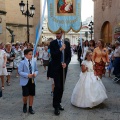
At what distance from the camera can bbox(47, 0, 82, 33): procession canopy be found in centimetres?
660

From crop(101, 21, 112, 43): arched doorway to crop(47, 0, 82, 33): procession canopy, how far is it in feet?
58.7

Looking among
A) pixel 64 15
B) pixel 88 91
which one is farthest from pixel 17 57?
pixel 88 91

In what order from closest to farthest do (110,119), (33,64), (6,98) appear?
(110,119), (33,64), (6,98)

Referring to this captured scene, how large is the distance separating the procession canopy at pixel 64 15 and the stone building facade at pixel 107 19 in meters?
13.9

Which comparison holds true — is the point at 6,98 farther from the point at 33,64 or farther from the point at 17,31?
the point at 17,31

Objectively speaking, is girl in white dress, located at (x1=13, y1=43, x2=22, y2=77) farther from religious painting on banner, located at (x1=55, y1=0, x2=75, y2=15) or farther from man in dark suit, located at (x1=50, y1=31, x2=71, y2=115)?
man in dark suit, located at (x1=50, y1=31, x2=71, y2=115)

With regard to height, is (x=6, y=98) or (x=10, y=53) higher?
(x=10, y=53)

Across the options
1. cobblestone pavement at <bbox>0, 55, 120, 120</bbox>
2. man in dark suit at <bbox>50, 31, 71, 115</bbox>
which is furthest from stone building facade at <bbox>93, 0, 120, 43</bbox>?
man in dark suit at <bbox>50, 31, 71, 115</bbox>

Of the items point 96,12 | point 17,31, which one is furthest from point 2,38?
point 17,31

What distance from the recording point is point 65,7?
6.75 m

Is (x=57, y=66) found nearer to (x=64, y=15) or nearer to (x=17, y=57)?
(x=64, y=15)

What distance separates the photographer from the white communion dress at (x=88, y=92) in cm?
660

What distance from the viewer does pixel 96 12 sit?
27688mm

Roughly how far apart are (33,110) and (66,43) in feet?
6.01
